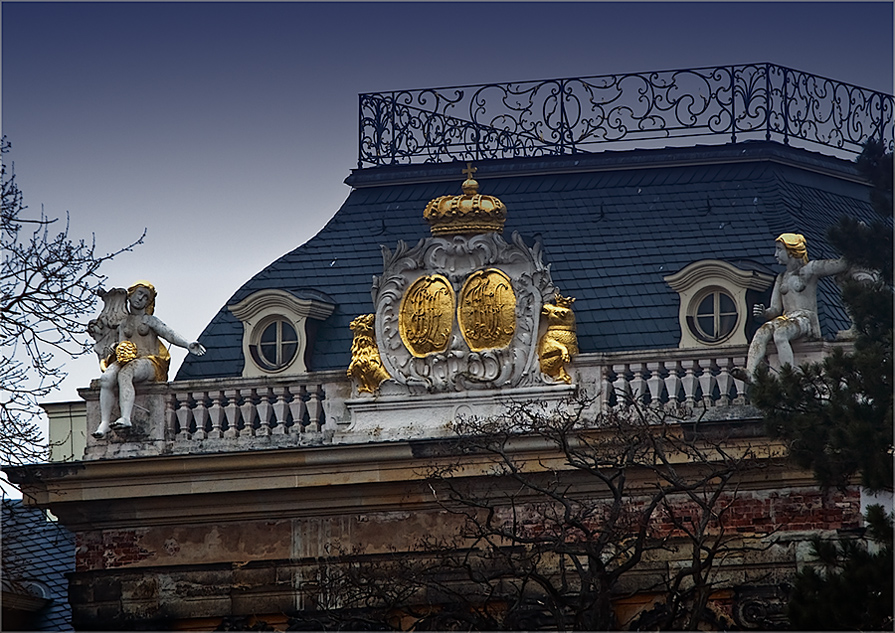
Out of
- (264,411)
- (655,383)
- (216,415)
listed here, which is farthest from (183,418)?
(655,383)

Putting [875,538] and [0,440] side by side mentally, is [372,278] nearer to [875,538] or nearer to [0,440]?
[0,440]

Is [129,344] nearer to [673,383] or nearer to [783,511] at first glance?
[673,383]

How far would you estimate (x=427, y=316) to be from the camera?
29469 millimetres

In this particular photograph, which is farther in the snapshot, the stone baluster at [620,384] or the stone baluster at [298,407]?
the stone baluster at [298,407]

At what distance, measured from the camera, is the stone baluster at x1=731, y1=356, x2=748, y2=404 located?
2834 centimetres

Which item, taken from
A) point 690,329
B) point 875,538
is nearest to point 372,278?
point 690,329

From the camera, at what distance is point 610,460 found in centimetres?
2658

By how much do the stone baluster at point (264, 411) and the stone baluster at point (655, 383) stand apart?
165 inches

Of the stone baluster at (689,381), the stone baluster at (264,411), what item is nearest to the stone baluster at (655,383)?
the stone baluster at (689,381)

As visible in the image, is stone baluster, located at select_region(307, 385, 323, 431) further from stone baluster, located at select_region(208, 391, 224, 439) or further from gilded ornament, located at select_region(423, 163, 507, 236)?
gilded ornament, located at select_region(423, 163, 507, 236)

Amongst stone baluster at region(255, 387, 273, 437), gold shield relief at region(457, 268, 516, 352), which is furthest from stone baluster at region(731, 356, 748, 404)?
stone baluster at region(255, 387, 273, 437)

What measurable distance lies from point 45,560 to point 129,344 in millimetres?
6388

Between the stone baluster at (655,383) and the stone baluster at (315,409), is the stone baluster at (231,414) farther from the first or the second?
the stone baluster at (655,383)

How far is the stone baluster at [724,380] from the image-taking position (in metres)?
28.4
